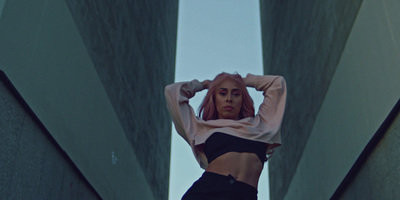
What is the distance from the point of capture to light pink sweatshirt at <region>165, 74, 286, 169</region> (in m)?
2.68

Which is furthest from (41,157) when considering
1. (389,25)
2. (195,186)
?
(389,25)

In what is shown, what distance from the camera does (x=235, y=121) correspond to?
108 inches

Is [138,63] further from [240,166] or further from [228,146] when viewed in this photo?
[240,166]

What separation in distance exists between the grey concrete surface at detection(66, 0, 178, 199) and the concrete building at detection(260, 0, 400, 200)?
81.0 inches

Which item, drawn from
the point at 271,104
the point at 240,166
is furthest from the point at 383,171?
the point at 240,166

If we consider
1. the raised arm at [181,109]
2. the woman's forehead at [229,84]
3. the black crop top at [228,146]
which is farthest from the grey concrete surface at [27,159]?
the woman's forehead at [229,84]

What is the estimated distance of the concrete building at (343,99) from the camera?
263 cm

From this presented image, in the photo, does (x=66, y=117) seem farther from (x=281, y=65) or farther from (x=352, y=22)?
(x=281, y=65)

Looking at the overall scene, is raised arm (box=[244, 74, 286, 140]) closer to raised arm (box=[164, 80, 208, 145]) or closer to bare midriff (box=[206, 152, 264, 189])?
bare midriff (box=[206, 152, 264, 189])

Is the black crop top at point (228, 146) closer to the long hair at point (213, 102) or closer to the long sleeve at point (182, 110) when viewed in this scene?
the long sleeve at point (182, 110)

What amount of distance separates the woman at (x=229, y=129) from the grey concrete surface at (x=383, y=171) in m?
0.61

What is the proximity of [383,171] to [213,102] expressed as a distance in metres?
1.09

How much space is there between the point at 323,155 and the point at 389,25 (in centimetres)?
188

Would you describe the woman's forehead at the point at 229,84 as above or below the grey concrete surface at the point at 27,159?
above
